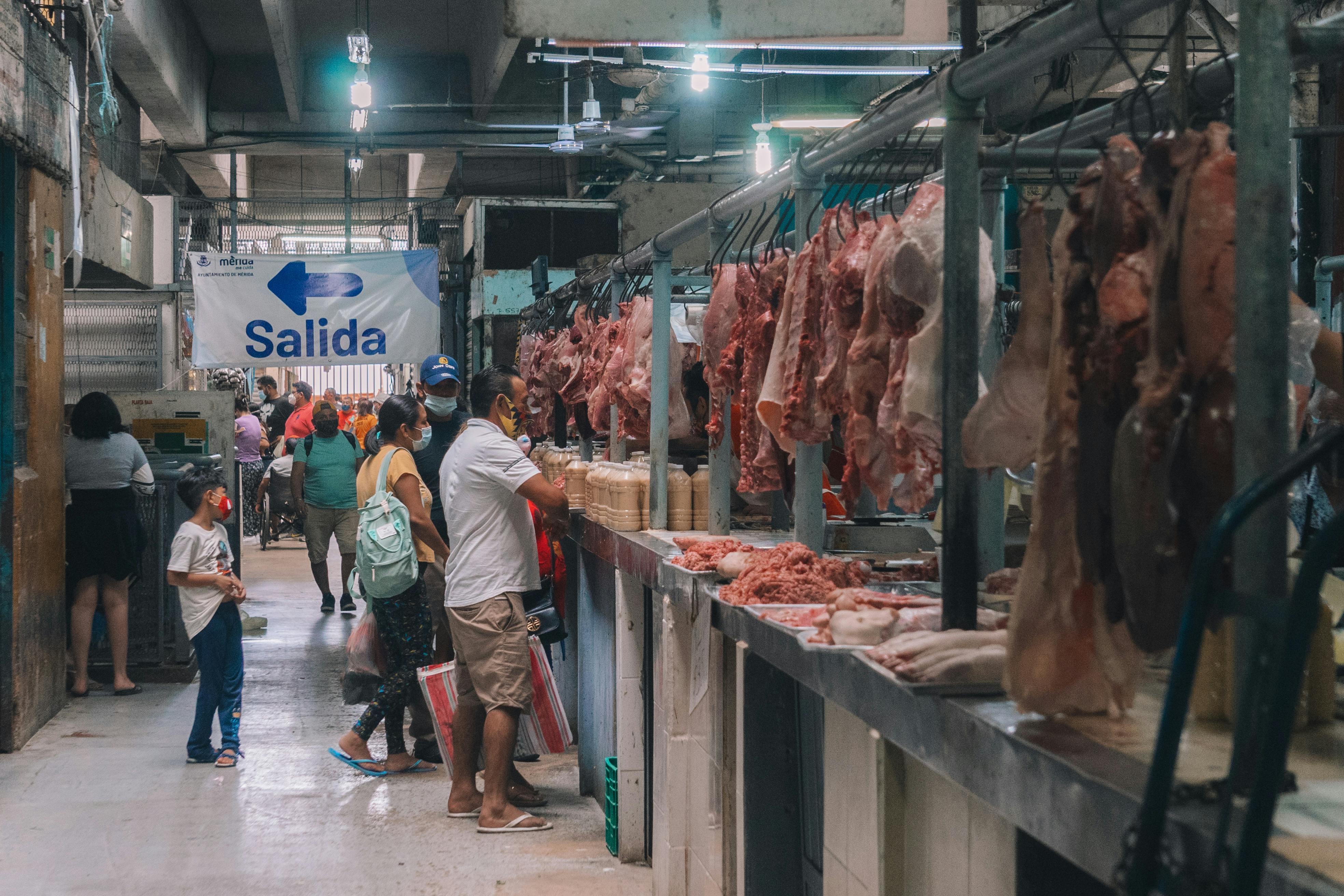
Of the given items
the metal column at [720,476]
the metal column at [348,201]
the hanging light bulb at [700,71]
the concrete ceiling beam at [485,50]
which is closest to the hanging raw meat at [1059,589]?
the metal column at [720,476]

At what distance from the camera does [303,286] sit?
40.0 ft

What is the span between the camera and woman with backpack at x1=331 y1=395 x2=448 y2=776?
21.8ft

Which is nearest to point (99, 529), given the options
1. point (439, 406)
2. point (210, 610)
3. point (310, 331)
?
point (210, 610)

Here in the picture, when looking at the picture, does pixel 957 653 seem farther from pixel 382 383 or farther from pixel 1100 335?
pixel 382 383

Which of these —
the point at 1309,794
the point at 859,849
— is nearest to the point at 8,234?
the point at 859,849

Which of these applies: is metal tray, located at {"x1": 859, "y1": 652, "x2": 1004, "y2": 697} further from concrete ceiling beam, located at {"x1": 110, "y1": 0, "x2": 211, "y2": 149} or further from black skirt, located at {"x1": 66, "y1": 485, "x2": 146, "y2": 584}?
concrete ceiling beam, located at {"x1": 110, "y1": 0, "x2": 211, "y2": 149}

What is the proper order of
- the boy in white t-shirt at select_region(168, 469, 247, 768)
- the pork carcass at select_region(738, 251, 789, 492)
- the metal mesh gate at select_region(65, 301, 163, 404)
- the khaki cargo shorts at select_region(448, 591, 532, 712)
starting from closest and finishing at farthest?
the pork carcass at select_region(738, 251, 789, 492)
the khaki cargo shorts at select_region(448, 591, 532, 712)
the boy in white t-shirt at select_region(168, 469, 247, 768)
the metal mesh gate at select_region(65, 301, 163, 404)

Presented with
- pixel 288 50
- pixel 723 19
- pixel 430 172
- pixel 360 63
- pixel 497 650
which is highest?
pixel 288 50

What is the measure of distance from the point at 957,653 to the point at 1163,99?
11.6 ft

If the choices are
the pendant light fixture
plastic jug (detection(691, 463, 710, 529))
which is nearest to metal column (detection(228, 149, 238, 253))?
the pendant light fixture

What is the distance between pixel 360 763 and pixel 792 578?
4.11m

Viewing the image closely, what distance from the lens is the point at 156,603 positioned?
9.24 meters

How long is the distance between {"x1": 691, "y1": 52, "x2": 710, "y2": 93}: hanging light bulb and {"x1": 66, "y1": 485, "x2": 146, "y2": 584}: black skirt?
4.87 meters

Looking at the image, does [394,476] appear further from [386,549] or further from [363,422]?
[363,422]
